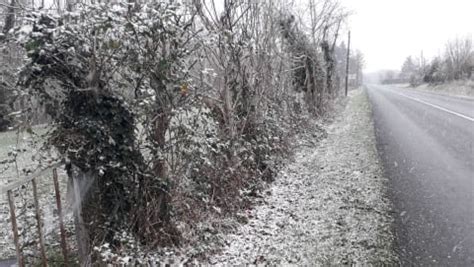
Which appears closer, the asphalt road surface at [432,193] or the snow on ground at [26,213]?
the snow on ground at [26,213]

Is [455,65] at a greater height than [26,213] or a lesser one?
greater

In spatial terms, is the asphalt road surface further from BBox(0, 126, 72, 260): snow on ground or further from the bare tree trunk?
the bare tree trunk

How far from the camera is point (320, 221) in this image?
16.7 feet

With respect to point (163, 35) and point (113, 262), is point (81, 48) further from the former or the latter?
point (113, 262)

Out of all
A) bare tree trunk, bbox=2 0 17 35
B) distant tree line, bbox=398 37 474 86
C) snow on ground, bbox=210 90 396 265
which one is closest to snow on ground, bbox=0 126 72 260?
bare tree trunk, bbox=2 0 17 35

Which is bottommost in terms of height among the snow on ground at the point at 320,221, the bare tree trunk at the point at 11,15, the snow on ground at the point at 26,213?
the snow on ground at the point at 320,221

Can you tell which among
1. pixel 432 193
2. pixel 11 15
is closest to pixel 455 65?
pixel 432 193

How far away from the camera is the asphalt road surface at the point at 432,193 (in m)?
4.09

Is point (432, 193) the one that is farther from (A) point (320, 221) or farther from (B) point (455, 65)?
(B) point (455, 65)

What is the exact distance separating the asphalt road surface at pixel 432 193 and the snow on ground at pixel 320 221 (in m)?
0.24

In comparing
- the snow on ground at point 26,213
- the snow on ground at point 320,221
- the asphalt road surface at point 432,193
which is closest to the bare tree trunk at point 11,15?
the snow on ground at point 26,213

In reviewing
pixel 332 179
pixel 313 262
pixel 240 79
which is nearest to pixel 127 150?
pixel 313 262

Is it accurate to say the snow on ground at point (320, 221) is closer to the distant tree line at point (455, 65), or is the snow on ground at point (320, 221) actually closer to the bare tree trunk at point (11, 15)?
the bare tree trunk at point (11, 15)

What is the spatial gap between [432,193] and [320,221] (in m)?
2.25
